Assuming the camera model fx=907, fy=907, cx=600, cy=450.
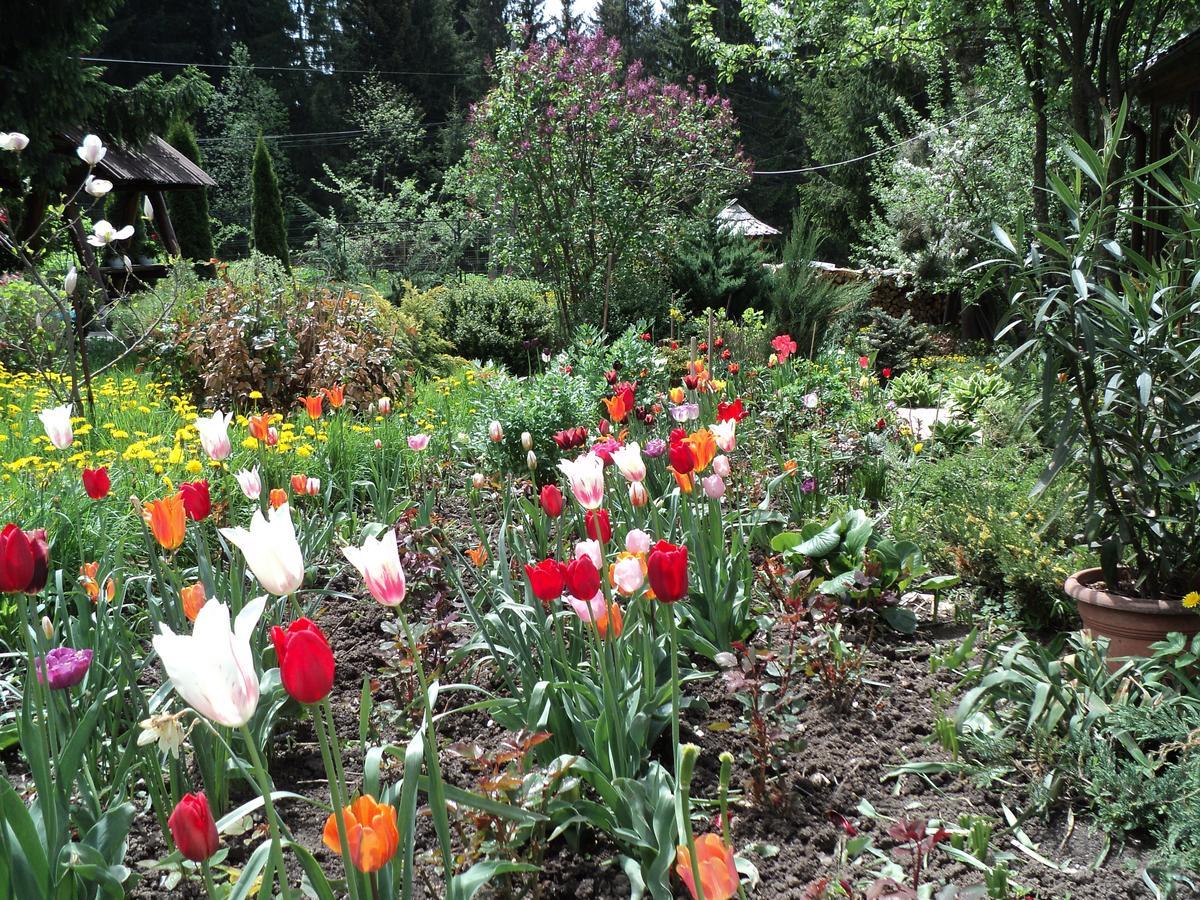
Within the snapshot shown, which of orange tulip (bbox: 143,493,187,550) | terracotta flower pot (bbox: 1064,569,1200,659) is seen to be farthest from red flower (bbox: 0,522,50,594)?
terracotta flower pot (bbox: 1064,569,1200,659)

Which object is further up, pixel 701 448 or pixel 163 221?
pixel 163 221

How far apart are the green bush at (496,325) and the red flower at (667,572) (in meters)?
8.56

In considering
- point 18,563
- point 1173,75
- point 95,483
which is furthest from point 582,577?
point 1173,75

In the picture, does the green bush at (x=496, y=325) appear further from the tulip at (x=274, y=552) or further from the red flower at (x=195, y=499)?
the tulip at (x=274, y=552)

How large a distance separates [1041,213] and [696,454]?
9.11m

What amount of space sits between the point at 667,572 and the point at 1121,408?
1913 mm

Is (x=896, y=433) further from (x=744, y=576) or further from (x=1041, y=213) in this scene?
(x=1041, y=213)

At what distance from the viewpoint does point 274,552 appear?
103 cm

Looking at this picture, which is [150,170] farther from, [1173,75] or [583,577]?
[583,577]

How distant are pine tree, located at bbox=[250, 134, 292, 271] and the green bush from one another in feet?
35.9

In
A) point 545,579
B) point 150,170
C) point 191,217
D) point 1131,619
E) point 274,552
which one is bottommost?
point 1131,619

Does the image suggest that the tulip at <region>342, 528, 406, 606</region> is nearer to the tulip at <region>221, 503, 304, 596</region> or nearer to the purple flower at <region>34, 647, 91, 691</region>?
the tulip at <region>221, 503, 304, 596</region>

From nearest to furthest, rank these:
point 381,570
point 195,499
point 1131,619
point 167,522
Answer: point 381,570 → point 167,522 → point 195,499 → point 1131,619

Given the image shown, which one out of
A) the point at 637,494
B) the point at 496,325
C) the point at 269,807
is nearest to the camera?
the point at 269,807
